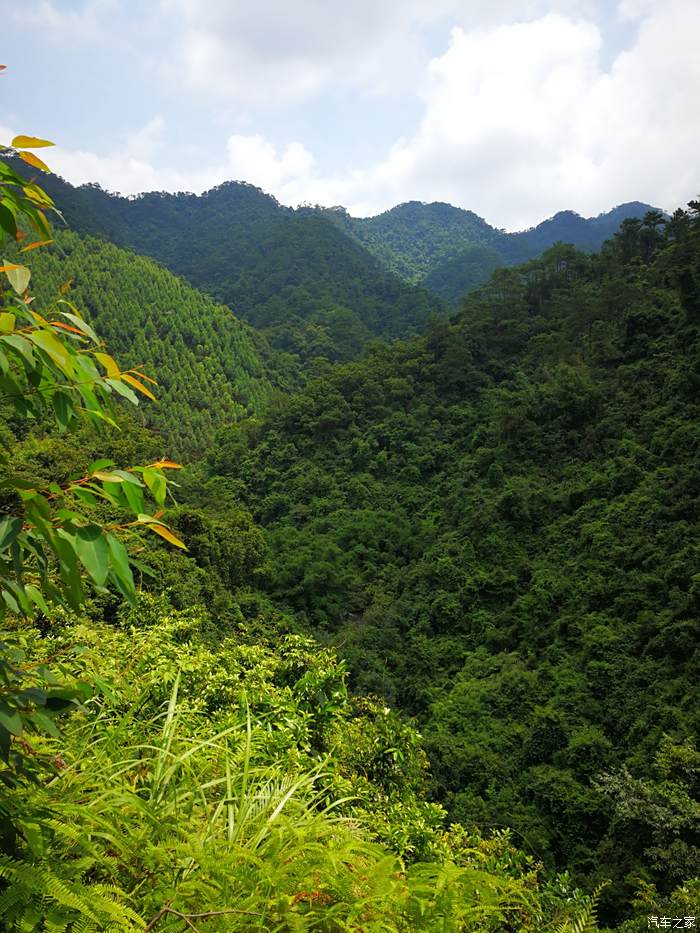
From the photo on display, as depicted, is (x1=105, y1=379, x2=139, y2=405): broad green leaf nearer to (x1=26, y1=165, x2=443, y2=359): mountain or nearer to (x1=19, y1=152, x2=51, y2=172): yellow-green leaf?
(x1=19, y1=152, x2=51, y2=172): yellow-green leaf

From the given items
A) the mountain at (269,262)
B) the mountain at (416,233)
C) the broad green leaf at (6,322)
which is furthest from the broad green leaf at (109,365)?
the mountain at (416,233)

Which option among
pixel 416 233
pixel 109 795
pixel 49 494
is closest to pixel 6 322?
pixel 49 494

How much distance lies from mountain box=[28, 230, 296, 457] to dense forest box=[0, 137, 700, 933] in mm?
229

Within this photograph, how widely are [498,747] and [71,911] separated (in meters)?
10.00

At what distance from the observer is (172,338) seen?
3375 cm

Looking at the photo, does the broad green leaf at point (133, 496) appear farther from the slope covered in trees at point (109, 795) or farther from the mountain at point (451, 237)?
the mountain at point (451, 237)

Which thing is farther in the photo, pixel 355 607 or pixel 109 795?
pixel 355 607

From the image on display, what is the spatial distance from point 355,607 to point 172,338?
23588 mm

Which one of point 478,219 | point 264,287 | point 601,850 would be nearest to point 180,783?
point 601,850

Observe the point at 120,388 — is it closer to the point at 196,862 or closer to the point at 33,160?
the point at 33,160

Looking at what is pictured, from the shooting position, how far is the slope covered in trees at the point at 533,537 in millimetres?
8109

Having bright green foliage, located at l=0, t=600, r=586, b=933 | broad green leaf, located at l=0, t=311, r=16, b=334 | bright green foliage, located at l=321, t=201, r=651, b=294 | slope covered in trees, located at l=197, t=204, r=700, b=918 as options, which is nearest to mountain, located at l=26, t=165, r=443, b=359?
bright green foliage, located at l=321, t=201, r=651, b=294

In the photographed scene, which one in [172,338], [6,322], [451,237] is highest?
[451,237]

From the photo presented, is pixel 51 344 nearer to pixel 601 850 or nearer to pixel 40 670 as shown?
pixel 40 670
